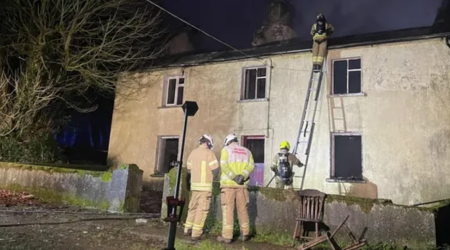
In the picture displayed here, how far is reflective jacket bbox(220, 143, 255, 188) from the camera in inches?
209

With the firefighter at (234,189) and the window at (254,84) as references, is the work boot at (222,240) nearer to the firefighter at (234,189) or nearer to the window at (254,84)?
the firefighter at (234,189)

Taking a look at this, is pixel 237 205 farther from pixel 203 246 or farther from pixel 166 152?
pixel 166 152

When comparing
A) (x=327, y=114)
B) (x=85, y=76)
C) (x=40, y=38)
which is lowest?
(x=327, y=114)

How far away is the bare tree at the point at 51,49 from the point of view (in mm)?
12188

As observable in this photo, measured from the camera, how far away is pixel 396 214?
16.6 ft

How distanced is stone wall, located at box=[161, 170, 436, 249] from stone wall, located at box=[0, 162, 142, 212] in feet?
7.97

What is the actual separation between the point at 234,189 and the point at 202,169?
584 mm

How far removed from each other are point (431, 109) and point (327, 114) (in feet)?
9.86

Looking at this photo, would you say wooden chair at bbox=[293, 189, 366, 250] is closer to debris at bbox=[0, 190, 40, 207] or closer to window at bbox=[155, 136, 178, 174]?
debris at bbox=[0, 190, 40, 207]

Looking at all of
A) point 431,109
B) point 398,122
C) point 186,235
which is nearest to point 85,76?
point 186,235

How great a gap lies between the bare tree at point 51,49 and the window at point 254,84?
4.98 m

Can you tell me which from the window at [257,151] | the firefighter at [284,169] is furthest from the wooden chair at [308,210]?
the window at [257,151]

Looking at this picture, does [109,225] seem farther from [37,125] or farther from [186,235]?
[37,125]

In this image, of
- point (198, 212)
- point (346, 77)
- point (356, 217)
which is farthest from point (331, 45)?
point (198, 212)
